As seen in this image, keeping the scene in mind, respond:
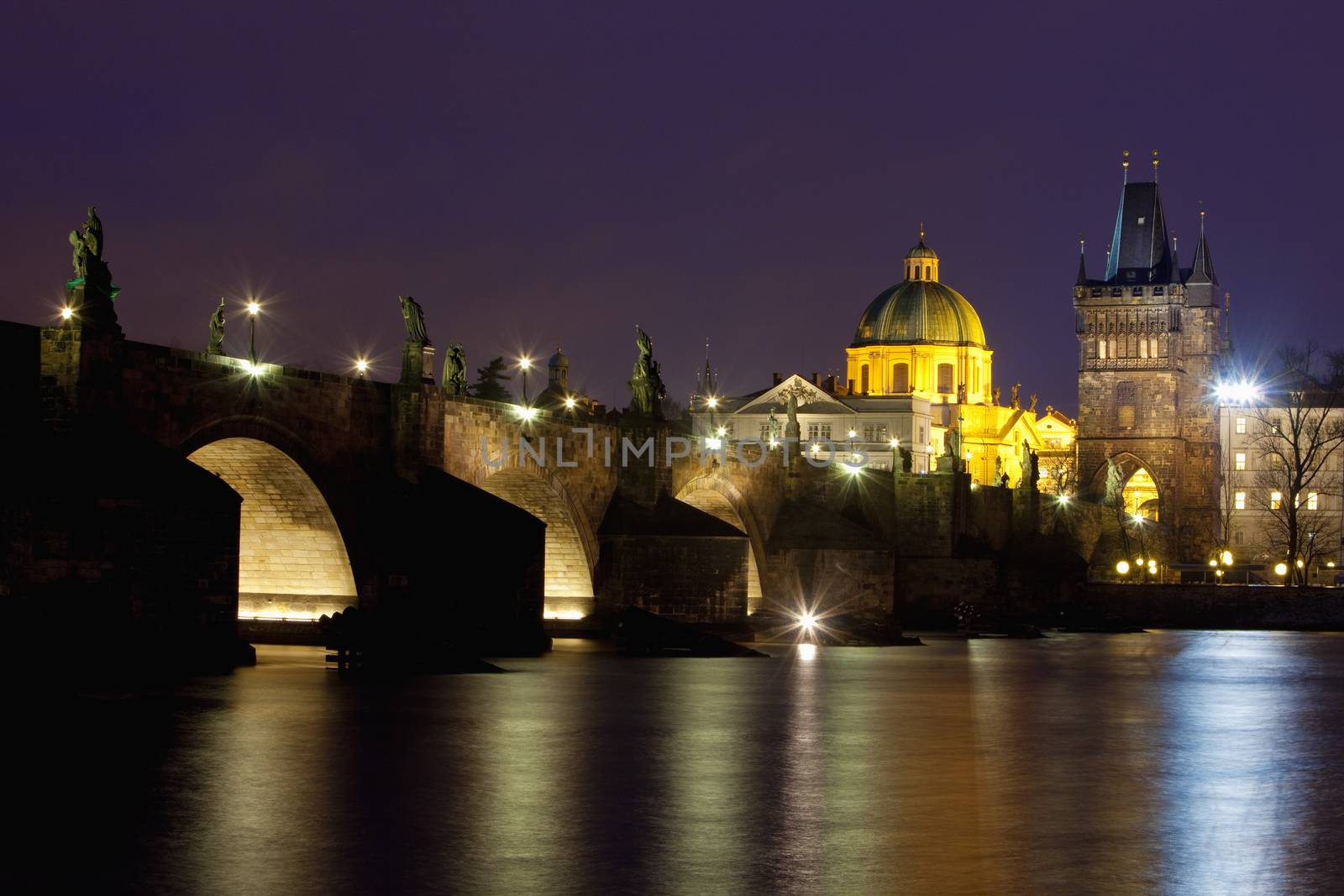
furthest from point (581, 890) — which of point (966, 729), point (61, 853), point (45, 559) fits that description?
point (45, 559)

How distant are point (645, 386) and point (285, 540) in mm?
15923

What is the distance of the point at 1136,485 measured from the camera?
133 meters

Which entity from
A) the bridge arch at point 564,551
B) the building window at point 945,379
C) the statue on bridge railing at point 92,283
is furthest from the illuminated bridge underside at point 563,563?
the building window at point 945,379

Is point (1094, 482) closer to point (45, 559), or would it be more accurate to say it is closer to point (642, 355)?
point (642, 355)

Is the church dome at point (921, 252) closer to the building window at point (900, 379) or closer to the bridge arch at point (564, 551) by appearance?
the building window at point (900, 379)

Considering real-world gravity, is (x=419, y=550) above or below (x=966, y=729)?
above

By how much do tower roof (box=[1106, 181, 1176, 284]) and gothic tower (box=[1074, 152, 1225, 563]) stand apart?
6 cm

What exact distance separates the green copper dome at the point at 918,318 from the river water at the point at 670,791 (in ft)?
421

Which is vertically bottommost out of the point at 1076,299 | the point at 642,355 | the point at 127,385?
the point at 127,385

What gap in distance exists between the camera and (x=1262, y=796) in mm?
16312

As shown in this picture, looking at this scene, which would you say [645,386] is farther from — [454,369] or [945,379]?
[945,379]

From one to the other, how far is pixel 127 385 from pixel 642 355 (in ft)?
73.9

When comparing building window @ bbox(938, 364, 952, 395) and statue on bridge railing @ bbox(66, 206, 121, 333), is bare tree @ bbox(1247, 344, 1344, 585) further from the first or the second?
statue on bridge railing @ bbox(66, 206, 121, 333)

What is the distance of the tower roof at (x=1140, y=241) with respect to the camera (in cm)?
13438
